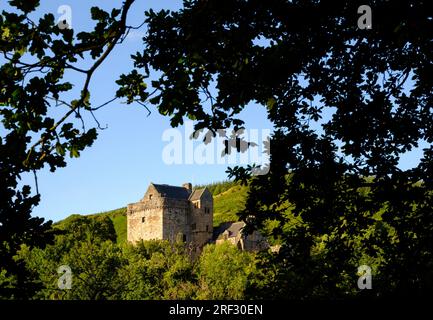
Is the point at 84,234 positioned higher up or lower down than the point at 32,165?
higher up

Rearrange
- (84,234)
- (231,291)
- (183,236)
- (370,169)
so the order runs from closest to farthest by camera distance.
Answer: (370,169) → (231,291) → (84,234) → (183,236)

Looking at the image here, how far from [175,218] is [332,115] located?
310 feet

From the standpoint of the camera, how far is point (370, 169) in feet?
40.3

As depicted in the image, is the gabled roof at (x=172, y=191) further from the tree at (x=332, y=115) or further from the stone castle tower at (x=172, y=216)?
the tree at (x=332, y=115)

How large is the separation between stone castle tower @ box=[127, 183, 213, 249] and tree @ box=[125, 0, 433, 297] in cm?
9217

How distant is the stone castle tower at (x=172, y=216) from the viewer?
105 metres

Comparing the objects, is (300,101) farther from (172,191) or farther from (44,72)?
(172,191)

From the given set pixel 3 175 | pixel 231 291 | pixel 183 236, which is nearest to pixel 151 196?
pixel 183 236

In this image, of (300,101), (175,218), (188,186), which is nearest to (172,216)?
(175,218)

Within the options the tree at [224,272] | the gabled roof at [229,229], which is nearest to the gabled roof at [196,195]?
the gabled roof at [229,229]

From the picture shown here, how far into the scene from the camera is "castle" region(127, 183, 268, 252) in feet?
345

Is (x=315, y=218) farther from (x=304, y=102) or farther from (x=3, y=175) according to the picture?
(x=3, y=175)

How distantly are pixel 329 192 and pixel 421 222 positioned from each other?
75.8 inches

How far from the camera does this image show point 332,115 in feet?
43.2
